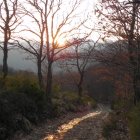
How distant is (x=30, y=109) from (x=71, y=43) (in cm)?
1211

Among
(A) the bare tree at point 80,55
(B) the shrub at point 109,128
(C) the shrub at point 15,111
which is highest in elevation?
(A) the bare tree at point 80,55

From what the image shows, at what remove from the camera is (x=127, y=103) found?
70.7 feet

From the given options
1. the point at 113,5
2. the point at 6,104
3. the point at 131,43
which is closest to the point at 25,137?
the point at 6,104

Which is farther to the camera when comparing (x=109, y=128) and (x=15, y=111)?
(x=15, y=111)

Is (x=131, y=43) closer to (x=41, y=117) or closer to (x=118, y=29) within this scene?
(x=118, y=29)

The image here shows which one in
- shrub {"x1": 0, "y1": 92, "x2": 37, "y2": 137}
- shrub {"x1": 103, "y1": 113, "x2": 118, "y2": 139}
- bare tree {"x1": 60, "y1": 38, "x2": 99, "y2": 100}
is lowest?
shrub {"x1": 103, "y1": 113, "x2": 118, "y2": 139}

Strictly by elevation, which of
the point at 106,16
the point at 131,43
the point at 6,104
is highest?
the point at 106,16

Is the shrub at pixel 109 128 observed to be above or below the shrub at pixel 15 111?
below

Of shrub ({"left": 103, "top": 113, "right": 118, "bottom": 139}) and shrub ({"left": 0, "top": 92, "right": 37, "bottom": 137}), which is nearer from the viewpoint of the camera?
shrub ({"left": 0, "top": 92, "right": 37, "bottom": 137})

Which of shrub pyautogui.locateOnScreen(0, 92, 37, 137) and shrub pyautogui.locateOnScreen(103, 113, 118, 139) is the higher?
shrub pyautogui.locateOnScreen(0, 92, 37, 137)

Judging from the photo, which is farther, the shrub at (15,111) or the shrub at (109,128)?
the shrub at (109,128)

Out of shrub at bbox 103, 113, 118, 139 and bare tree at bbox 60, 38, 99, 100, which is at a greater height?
bare tree at bbox 60, 38, 99, 100

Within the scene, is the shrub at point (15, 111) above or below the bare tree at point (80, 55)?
below

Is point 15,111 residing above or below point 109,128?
above
